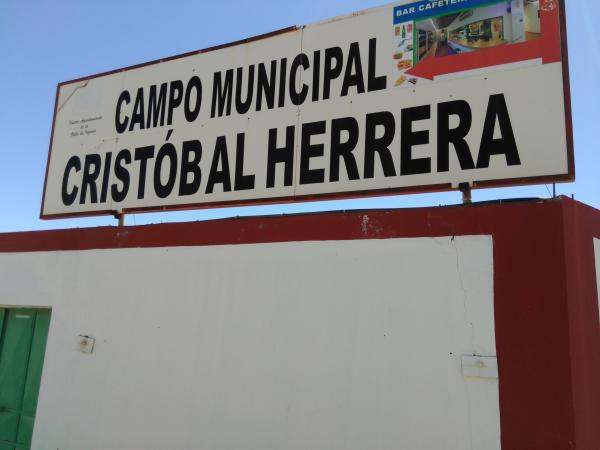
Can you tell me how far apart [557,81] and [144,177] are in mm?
4393

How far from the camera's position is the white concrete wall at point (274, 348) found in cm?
386

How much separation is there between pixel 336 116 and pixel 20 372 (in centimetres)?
469

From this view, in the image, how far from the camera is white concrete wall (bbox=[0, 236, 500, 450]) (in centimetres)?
386

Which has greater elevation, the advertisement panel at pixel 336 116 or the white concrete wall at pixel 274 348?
the advertisement panel at pixel 336 116

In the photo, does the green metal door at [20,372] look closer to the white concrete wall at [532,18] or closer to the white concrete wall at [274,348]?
the white concrete wall at [274,348]

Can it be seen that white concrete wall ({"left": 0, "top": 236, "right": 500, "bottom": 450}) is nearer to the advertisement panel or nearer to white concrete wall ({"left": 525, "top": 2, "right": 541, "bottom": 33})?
the advertisement panel

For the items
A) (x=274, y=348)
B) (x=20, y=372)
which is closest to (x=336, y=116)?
(x=274, y=348)

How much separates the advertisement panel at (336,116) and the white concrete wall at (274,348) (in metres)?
0.79

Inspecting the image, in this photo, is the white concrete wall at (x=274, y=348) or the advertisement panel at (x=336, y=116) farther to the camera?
the advertisement panel at (x=336, y=116)

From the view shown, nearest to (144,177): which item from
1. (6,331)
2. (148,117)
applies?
(148,117)

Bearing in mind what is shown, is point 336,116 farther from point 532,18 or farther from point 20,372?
point 20,372

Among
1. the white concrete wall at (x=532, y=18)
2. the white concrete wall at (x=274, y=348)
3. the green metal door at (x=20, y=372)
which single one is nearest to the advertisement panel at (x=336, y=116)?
the white concrete wall at (x=532, y=18)

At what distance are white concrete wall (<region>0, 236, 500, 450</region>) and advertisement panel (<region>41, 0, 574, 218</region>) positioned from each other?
785mm

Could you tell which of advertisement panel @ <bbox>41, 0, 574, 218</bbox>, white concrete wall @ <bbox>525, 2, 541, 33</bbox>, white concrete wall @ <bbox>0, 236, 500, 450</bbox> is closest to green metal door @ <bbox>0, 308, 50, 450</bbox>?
white concrete wall @ <bbox>0, 236, 500, 450</bbox>
